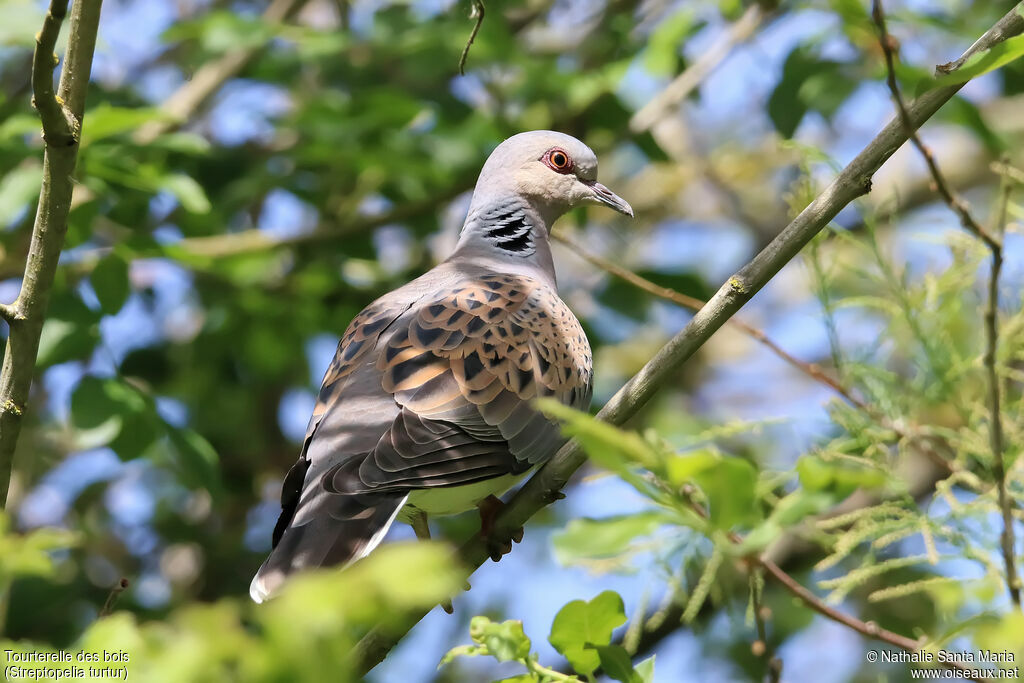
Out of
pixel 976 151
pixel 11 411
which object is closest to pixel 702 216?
pixel 976 151

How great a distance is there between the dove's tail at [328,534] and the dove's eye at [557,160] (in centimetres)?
159

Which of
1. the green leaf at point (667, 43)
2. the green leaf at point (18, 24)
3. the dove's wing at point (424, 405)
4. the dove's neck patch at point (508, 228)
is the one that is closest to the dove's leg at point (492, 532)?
the dove's wing at point (424, 405)

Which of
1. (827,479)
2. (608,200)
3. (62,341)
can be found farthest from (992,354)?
(62,341)

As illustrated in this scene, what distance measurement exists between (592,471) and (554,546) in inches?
186

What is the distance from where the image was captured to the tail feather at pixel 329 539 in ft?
8.00

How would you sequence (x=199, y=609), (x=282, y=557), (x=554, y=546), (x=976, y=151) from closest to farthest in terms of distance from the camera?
(x=199, y=609) < (x=554, y=546) < (x=282, y=557) < (x=976, y=151)

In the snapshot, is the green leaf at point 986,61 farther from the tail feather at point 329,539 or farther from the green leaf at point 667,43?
the green leaf at point 667,43

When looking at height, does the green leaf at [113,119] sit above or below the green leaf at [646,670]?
above

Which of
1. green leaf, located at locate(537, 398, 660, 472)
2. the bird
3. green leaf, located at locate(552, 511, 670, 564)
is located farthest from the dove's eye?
green leaf, located at locate(537, 398, 660, 472)

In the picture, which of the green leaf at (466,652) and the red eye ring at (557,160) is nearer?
the green leaf at (466,652)

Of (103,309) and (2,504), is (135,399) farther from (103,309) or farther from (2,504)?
(2,504)

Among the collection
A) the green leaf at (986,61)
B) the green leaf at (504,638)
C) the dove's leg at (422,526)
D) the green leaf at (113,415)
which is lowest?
the dove's leg at (422,526)

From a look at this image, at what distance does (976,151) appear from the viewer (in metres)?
6.54

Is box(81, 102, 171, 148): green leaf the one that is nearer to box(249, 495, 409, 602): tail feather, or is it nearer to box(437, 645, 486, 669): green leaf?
box(249, 495, 409, 602): tail feather
